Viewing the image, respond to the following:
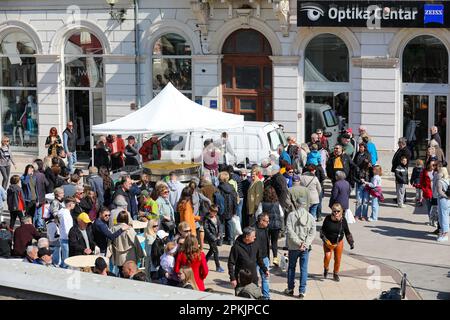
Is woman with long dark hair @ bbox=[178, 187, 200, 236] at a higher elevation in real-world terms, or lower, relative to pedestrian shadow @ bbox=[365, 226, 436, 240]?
higher

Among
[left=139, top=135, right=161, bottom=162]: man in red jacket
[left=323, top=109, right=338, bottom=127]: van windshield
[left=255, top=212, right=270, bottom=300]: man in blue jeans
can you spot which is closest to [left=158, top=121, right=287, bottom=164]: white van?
[left=139, top=135, right=161, bottom=162]: man in red jacket

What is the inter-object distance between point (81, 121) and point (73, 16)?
352 cm

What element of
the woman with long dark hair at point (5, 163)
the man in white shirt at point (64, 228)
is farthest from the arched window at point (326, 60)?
the man in white shirt at point (64, 228)

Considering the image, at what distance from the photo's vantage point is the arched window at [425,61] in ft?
85.0

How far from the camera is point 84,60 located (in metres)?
29.2

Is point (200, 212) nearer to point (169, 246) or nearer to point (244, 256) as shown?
point (169, 246)

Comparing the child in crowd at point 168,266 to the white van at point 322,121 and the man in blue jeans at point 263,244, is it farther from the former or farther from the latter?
the white van at point 322,121

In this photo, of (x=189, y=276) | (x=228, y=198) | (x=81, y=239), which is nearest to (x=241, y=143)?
(x=228, y=198)

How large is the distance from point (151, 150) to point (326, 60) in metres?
6.53

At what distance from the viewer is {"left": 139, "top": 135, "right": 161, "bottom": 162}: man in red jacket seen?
24.2m

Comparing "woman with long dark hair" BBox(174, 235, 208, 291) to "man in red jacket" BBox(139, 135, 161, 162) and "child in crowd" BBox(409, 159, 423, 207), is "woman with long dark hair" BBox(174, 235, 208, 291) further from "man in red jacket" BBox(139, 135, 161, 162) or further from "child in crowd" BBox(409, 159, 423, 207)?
"man in red jacket" BBox(139, 135, 161, 162)

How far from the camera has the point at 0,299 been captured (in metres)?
8.23

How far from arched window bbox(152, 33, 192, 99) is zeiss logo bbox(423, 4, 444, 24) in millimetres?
7522
